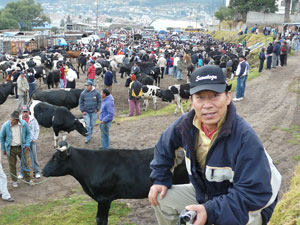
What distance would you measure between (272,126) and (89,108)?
5.99m

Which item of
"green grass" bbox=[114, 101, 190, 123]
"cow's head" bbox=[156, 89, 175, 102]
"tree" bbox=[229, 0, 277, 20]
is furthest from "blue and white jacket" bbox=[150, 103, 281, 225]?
"tree" bbox=[229, 0, 277, 20]

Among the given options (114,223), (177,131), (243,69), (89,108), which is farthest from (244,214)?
(243,69)

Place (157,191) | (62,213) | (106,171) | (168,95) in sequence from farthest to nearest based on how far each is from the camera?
(168,95) → (62,213) → (106,171) → (157,191)

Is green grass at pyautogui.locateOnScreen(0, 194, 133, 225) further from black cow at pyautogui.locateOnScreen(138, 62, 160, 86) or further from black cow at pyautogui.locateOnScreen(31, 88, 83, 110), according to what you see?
black cow at pyautogui.locateOnScreen(138, 62, 160, 86)

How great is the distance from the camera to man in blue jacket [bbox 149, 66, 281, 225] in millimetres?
2133

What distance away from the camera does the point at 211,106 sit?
232 cm

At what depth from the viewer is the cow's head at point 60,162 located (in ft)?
18.3

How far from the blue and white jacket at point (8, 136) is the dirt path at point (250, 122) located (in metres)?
1.07

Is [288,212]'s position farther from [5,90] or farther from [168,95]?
[5,90]

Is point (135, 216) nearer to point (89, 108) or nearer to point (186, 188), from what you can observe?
point (186, 188)

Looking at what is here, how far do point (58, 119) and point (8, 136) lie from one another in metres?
3.35

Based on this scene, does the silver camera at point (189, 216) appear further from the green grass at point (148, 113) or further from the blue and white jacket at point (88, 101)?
the green grass at point (148, 113)

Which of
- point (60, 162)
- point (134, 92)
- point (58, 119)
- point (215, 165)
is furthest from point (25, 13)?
point (215, 165)

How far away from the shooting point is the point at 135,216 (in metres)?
5.85
